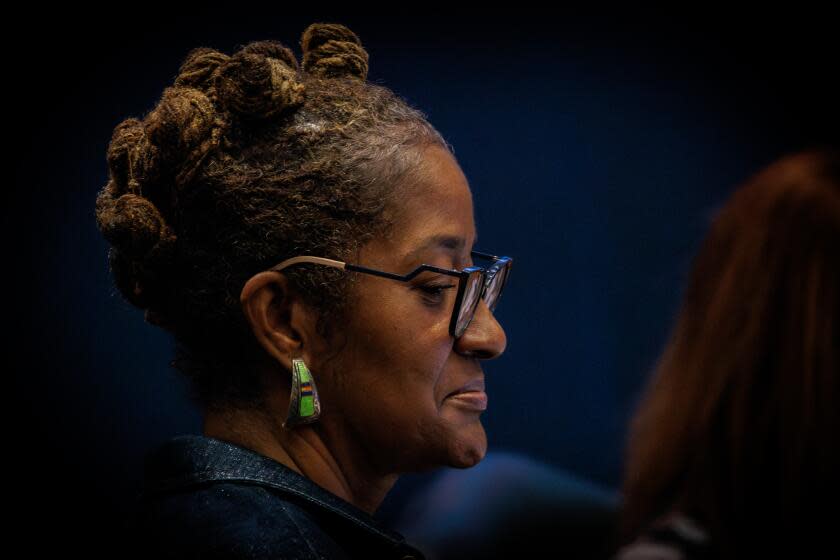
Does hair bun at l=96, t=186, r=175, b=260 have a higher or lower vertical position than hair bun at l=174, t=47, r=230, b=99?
lower

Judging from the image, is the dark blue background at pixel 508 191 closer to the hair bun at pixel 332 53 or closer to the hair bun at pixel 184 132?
the hair bun at pixel 332 53

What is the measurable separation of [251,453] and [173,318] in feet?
1.13

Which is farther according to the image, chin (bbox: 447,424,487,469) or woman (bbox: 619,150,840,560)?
chin (bbox: 447,424,487,469)

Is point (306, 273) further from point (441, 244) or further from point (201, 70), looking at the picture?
point (201, 70)

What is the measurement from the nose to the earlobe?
314mm

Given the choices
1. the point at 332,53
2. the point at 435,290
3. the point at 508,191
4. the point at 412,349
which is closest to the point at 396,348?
the point at 412,349

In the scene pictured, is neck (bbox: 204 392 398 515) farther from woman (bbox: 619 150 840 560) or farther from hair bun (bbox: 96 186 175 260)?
woman (bbox: 619 150 840 560)

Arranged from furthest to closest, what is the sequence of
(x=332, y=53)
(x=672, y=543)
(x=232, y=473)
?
(x=332, y=53) < (x=232, y=473) < (x=672, y=543)

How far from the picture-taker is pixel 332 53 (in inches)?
67.5

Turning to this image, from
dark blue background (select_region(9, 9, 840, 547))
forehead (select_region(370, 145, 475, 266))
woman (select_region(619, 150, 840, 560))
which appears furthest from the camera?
dark blue background (select_region(9, 9, 840, 547))

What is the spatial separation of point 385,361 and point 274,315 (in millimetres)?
227

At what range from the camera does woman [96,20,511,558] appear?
152cm

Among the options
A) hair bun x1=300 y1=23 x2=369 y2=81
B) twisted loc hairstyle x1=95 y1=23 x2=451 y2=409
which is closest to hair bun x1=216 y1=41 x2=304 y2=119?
twisted loc hairstyle x1=95 y1=23 x2=451 y2=409

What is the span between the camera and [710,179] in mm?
2199
